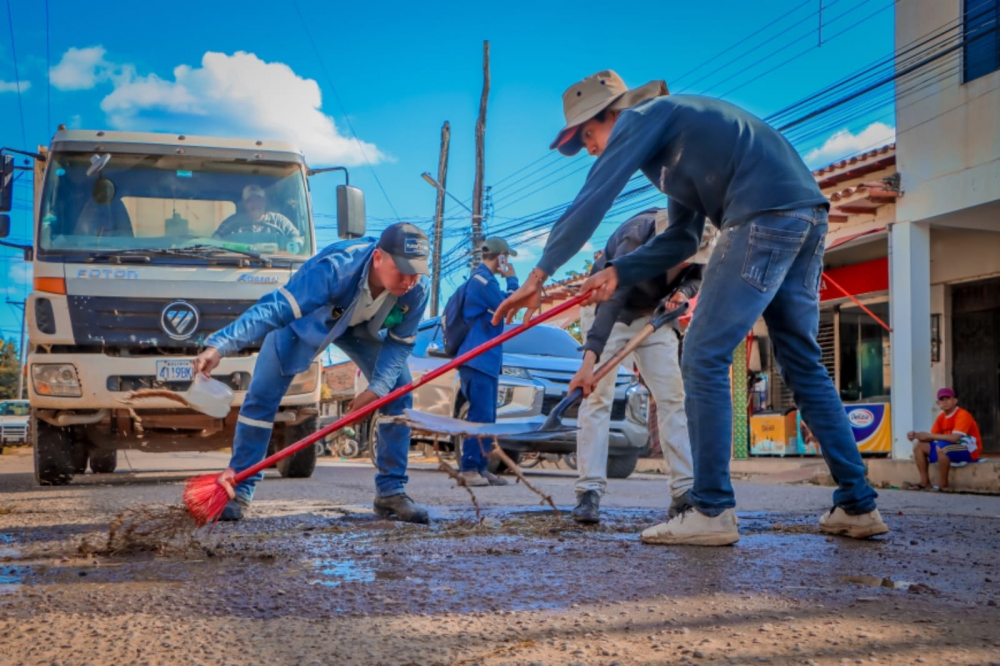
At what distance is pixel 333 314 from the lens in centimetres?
493

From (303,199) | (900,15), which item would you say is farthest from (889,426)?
(303,199)

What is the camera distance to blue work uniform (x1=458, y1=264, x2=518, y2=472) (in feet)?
27.4

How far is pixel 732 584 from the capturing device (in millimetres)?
2807

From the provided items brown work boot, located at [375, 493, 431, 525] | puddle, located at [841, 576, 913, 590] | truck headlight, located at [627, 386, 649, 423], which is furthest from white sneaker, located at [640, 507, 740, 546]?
truck headlight, located at [627, 386, 649, 423]

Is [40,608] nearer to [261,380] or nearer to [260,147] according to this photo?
[261,380]

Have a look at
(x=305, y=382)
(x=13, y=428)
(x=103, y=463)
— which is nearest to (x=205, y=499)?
(x=305, y=382)

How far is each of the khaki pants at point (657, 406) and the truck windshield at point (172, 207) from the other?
3.96 meters

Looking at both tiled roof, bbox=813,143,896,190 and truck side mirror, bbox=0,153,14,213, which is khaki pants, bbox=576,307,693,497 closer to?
truck side mirror, bbox=0,153,14,213

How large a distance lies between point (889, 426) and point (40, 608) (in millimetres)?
12955

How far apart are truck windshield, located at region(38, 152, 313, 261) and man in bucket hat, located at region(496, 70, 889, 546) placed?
4815 mm

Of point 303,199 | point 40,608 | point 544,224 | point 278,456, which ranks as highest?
point 544,224

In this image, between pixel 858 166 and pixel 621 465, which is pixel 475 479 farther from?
pixel 858 166

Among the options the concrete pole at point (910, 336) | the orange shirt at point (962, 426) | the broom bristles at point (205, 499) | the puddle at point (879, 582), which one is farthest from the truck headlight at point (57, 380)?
the concrete pole at point (910, 336)

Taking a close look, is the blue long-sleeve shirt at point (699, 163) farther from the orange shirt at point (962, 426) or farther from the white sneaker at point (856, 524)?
the orange shirt at point (962, 426)
